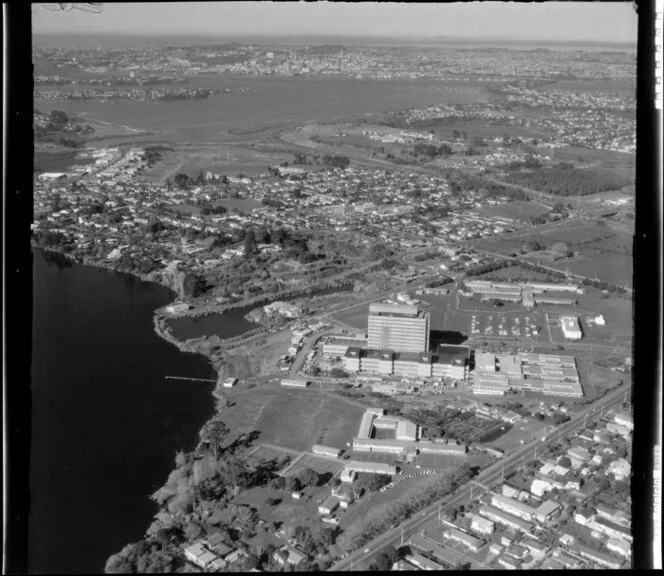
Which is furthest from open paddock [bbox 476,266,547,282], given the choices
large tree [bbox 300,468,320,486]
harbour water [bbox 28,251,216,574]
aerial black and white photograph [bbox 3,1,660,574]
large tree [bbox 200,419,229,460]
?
large tree [bbox 300,468,320,486]

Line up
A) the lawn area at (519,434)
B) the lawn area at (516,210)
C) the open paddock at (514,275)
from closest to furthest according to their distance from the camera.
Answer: the lawn area at (519,434) → the open paddock at (514,275) → the lawn area at (516,210)

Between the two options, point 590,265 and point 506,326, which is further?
point 590,265

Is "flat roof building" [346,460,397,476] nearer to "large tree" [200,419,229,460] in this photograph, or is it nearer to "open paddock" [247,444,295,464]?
"open paddock" [247,444,295,464]

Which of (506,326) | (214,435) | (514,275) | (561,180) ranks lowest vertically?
(214,435)

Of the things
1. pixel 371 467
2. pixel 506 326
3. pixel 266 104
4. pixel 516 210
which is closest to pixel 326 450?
pixel 371 467

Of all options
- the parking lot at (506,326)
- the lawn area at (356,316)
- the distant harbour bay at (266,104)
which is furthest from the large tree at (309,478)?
the distant harbour bay at (266,104)

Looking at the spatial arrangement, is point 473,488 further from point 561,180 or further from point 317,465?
point 561,180

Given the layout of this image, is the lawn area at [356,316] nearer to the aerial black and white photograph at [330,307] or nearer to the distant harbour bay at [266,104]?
the aerial black and white photograph at [330,307]
